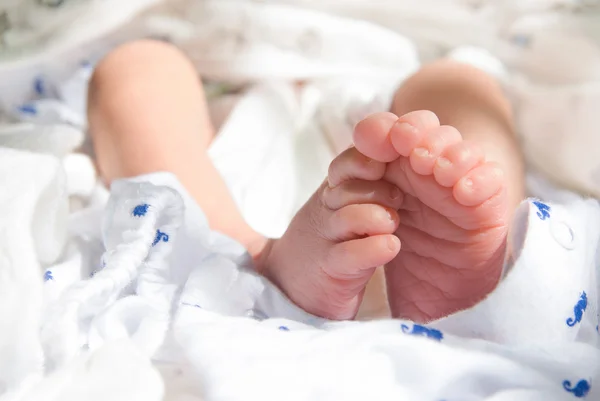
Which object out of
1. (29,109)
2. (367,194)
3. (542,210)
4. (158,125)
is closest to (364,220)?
(367,194)

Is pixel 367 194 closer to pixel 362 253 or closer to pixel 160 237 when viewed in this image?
pixel 362 253

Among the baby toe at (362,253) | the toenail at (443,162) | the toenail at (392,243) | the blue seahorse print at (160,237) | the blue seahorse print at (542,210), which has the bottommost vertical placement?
the blue seahorse print at (160,237)

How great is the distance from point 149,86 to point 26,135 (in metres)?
0.14

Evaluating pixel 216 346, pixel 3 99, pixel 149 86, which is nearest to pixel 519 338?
pixel 216 346

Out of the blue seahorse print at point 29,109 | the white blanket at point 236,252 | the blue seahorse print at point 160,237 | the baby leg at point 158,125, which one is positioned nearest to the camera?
the white blanket at point 236,252

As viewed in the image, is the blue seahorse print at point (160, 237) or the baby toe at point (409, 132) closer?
the baby toe at point (409, 132)

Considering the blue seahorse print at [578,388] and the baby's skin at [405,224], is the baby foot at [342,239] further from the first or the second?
the blue seahorse print at [578,388]

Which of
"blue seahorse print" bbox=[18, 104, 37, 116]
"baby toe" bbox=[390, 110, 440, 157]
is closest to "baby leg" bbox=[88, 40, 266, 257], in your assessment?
"blue seahorse print" bbox=[18, 104, 37, 116]

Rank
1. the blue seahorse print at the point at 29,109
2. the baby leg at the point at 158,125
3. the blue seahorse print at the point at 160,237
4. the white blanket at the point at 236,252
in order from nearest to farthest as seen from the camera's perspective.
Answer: the white blanket at the point at 236,252
the blue seahorse print at the point at 160,237
the baby leg at the point at 158,125
the blue seahorse print at the point at 29,109

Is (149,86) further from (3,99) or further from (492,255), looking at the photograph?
(492,255)

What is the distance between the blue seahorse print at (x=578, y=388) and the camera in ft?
1.42

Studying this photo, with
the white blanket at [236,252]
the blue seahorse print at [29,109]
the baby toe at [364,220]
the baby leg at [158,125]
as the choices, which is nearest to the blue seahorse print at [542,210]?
the white blanket at [236,252]

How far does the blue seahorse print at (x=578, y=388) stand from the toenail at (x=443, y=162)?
162 mm

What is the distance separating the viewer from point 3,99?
0.85m
